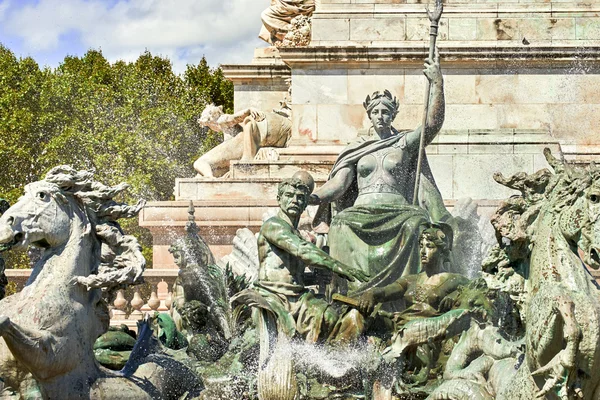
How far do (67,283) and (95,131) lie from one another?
2745 cm

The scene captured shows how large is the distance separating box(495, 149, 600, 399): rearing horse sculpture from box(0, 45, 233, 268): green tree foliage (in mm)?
22888

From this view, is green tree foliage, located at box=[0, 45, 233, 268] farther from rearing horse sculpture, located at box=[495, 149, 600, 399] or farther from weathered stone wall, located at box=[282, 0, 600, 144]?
rearing horse sculpture, located at box=[495, 149, 600, 399]

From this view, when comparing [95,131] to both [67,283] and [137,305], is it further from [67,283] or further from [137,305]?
[67,283]

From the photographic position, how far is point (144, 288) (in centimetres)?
1656

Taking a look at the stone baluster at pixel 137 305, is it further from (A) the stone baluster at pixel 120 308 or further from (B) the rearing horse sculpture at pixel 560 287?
(B) the rearing horse sculpture at pixel 560 287

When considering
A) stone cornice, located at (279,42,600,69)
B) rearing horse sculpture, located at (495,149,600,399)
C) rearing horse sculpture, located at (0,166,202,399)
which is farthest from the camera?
stone cornice, located at (279,42,600,69)

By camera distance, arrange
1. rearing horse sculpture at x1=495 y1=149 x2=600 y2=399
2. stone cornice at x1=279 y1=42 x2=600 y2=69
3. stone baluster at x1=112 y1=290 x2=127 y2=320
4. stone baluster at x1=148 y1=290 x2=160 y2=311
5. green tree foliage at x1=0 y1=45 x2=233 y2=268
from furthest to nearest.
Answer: green tree foliage at x1=0 y1=45 x2=233 y2=268
stone cornice at x1=279 y1=42 x2=600 y2=69
stone baluster at x1=112 y1=290 x2=127 y2=320
stone baluster at x1=148 y1=290 x2=160 y2=311
rearing horse sculpture at x1=495 y1=149 x2=600 y2=399

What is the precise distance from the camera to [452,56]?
18547mm

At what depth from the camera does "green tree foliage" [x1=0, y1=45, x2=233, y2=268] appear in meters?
33.7

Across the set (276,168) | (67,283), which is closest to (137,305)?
(276,168)

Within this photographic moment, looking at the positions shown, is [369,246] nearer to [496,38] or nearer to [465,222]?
[465,222]

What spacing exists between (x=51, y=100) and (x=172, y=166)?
11.2 feet

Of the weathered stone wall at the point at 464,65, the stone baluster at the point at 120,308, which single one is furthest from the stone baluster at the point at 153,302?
the weathered stone wall at the point at 464,65

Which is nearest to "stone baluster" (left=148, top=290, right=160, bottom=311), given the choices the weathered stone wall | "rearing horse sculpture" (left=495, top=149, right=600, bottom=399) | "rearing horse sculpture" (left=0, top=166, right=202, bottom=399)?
the weathered stone wall
